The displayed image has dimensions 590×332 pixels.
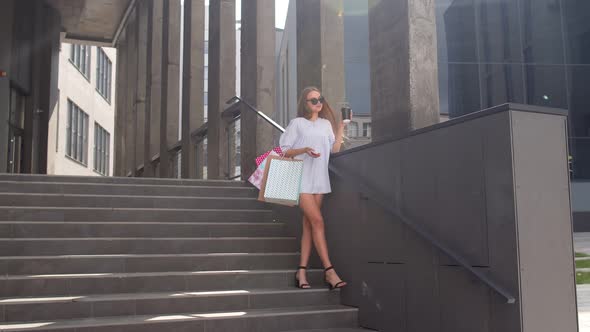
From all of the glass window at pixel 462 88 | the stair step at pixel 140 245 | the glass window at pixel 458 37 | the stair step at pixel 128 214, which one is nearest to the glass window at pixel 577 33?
the glass window at pixel 458 37

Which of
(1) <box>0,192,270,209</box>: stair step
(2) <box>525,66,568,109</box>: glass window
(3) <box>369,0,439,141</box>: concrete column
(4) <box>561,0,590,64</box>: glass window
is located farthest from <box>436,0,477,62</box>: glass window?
(3) <box>369,0,439,141</box>: concrete column

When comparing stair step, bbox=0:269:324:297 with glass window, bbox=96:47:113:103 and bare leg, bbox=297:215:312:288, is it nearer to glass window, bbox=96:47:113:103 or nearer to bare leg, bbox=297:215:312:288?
bare leg, bbox=297:215:312:288

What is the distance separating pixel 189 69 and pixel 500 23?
Answer: 41.1 ft

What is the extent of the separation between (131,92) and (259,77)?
16829 mm

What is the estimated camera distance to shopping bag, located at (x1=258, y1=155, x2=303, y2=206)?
5707mm

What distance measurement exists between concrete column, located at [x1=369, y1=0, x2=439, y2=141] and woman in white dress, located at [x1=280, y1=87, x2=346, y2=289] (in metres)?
0.66

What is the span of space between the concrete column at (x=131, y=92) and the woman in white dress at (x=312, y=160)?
2015cm

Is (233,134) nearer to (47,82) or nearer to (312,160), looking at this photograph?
(312,160)

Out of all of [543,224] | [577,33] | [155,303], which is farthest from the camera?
[577,33]

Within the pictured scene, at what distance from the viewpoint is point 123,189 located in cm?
838

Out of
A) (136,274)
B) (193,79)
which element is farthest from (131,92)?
(136,274)

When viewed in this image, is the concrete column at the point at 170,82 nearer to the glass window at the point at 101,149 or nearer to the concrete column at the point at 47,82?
the concrete column at the point at 47,82

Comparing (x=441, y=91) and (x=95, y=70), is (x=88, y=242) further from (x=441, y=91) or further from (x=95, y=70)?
(x=95, y=70)

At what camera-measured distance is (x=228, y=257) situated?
6457 mm
